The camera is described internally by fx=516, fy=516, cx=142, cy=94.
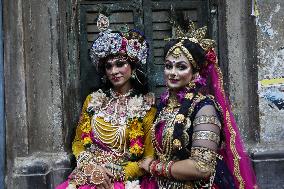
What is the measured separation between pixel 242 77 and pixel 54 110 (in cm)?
169

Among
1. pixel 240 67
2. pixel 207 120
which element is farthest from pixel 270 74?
pixel 207 120

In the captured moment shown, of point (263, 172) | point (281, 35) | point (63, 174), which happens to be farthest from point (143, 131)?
point (281, 35)

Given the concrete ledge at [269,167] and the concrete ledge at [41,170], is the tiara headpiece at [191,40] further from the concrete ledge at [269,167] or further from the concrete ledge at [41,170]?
the concrete ledge at [41,170]

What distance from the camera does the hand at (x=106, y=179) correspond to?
3.95 m

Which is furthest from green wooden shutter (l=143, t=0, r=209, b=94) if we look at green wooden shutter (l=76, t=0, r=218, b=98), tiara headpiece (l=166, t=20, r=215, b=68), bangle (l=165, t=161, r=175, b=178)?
bangle (l=165, t=161, r=175, b=178)

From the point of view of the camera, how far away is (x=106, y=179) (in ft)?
13.0

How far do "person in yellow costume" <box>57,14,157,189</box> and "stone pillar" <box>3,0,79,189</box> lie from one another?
0.32 m

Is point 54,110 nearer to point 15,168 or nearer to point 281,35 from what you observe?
point 15,168

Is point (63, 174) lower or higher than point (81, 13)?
lower

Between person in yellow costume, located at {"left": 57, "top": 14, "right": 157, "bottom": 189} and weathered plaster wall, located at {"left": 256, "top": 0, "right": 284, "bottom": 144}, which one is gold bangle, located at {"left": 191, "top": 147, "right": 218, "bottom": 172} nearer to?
person in yellow costume, located at {"left": 57, "top": 14, "right": 157, "bottom": 189}

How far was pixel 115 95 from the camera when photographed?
14.0ft

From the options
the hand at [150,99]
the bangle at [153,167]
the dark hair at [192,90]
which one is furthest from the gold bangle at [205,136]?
the hand at [150,99]

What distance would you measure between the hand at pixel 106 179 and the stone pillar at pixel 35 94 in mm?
562

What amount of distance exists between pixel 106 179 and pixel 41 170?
0.73m
